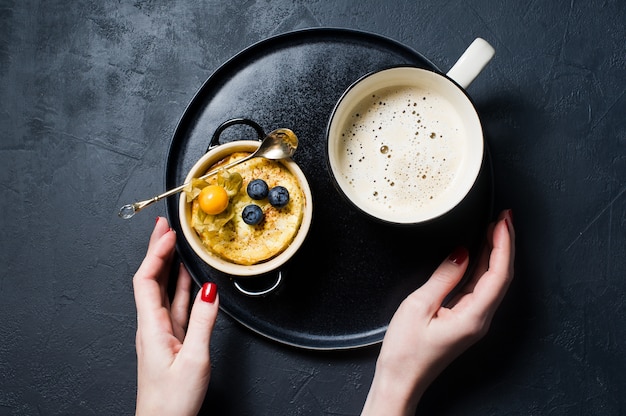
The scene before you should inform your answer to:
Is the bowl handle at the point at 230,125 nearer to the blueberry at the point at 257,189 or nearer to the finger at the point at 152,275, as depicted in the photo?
the blueberry at the point at 257,189

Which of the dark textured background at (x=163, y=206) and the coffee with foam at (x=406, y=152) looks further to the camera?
the dark textured background at (x=163, y=206)

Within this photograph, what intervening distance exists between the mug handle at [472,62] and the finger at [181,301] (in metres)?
0.67

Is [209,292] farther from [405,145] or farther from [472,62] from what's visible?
[472,62]

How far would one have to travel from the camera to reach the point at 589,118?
131 cm

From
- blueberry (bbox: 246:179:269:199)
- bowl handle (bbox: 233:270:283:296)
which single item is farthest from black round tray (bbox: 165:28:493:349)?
blueberry (bbox: 246:179:269:199)

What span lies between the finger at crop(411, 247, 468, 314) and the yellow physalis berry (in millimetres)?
415

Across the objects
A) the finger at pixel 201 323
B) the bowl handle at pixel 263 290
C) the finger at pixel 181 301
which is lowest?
the finger at pixel 181 301

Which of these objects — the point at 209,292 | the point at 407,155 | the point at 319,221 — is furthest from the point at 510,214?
the point at 209,292

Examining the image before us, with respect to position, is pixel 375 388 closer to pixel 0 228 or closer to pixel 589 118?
pixel 589 118

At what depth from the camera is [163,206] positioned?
131cm

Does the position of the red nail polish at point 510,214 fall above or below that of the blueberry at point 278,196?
above

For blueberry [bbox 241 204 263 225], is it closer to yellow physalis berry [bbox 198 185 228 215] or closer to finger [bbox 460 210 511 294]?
yellow physalis berry [bbox 198 185 228 215]

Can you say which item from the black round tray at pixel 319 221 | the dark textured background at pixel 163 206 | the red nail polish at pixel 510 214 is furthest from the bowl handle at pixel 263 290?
the red nail polish at pixel 510 214

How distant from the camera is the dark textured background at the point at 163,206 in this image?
130cm
